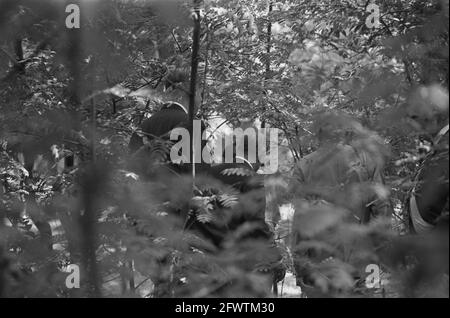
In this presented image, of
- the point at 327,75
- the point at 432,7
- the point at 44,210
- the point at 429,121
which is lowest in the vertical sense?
the point at 44,210

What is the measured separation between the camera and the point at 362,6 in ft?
13.0

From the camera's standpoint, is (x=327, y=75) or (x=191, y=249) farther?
(x=191, y=249)

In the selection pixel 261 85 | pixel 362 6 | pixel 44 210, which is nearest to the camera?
pixel 44 210

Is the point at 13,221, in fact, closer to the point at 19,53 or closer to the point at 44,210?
the point at 44,210

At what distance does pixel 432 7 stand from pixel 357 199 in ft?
5.75

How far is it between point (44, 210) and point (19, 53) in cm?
141

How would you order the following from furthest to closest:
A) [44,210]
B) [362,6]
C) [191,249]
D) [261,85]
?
1. [261,85]
2. [362,6]
3. [191,249]
4. [44,210]

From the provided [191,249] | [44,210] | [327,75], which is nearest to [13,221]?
[44,210]

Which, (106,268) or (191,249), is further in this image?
(191,249)

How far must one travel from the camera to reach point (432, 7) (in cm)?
328

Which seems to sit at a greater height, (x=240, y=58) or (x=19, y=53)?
(x=240, y=58)
